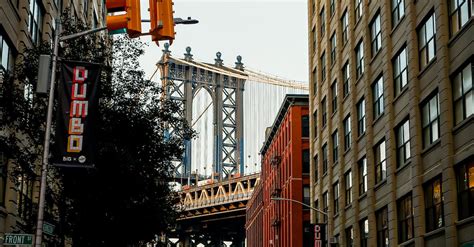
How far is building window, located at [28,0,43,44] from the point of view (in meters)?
35.6

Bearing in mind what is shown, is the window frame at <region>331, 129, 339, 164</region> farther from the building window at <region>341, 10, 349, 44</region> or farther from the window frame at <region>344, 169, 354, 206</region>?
the building window at <region>341, 10, 349, 44</region>

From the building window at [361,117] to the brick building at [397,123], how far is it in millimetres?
58

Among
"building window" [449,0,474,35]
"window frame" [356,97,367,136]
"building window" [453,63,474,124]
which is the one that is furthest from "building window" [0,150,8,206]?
"window frame" [356,97,367,136]

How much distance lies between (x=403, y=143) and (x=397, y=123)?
1.11 metres

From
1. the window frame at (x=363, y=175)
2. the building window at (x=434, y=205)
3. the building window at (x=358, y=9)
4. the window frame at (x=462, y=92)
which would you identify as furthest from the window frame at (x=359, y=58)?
the window frame at (x=462, y=92)

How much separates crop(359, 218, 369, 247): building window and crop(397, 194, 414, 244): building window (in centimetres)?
596

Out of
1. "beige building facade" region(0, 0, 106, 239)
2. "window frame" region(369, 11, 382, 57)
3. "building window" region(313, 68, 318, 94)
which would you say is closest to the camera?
"beige building facade" region(0, 0, 106, 239)

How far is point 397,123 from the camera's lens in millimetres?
37844

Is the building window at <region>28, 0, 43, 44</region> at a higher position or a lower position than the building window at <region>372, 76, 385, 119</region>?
higher

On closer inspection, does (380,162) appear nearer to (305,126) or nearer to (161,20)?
(161,20)

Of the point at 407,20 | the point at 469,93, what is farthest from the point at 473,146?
the point at 407,20

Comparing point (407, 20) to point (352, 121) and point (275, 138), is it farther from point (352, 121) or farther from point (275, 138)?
point (275, 138)

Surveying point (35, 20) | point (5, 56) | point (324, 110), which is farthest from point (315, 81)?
point (5, 56)

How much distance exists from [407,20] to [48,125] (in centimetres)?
2052
